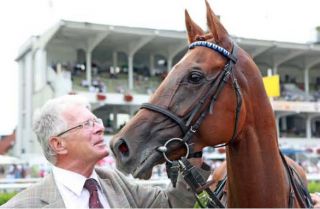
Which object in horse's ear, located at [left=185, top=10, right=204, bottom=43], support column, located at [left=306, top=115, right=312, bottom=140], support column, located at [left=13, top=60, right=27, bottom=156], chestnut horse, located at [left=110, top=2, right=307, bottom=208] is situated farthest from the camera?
support column, located at [left=306, top=115, right=312, bottom=140]

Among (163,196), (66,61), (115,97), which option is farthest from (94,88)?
(163,196)

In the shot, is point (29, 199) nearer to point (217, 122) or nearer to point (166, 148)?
point (166, 148)

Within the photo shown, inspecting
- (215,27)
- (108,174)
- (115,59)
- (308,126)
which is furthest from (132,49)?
(108,174)

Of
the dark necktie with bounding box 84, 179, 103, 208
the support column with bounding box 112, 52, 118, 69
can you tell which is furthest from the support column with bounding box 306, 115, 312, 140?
the dark necktie with bounding box 84, 179, 103, 208

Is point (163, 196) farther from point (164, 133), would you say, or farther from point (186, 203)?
point (164, 133)

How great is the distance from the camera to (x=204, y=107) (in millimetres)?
2232

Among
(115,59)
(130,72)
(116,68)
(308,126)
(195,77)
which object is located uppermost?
(115,59)

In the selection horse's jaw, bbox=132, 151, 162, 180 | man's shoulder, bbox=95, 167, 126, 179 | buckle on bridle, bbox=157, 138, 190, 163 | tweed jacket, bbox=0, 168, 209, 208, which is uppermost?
buckle on bridle, bbox=157, 138, 190, 163

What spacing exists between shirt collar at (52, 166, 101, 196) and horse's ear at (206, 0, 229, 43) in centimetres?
97

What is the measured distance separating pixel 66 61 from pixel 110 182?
25392 millimetres

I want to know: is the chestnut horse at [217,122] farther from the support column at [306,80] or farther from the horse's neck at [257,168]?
the support column at [306,80]

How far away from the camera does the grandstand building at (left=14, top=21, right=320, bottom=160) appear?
24.1m

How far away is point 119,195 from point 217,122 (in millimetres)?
586

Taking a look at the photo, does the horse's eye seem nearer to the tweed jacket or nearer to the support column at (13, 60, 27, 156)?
the tweed jacket
